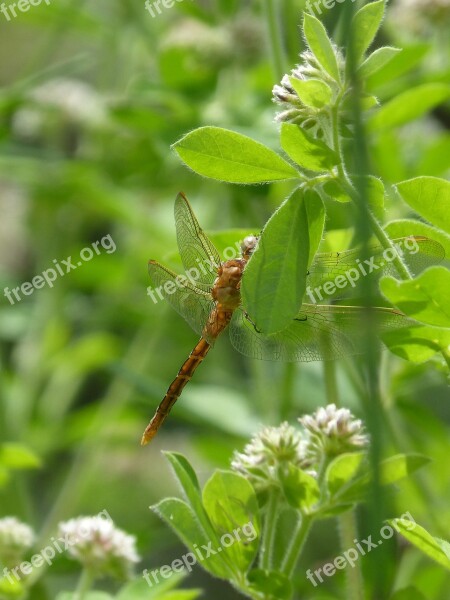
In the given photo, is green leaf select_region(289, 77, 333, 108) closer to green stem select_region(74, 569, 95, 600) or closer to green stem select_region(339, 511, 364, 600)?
green stem select_region(339, 511, 364, 600)

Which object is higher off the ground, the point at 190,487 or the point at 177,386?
the point at 177,386

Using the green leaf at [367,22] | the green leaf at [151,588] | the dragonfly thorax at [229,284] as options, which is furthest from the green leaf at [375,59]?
the green leaf at [151,588]

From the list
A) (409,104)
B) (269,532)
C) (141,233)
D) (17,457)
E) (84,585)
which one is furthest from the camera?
(141,233)

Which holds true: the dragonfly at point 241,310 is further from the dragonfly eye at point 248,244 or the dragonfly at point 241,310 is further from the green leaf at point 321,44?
the green leaf at point 321,44

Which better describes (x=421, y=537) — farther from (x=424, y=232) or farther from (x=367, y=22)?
(x=367, y=22)

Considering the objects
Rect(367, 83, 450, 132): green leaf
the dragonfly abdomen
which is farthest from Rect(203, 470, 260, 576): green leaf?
Rect(367, 83, 450, 132): green leaf

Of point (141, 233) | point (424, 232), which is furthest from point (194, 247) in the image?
point (141, 233)

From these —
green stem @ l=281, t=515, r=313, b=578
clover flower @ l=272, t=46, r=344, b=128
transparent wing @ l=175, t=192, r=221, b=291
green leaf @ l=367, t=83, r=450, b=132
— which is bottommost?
green stem @ l=281, t=515, r=313, b=578
